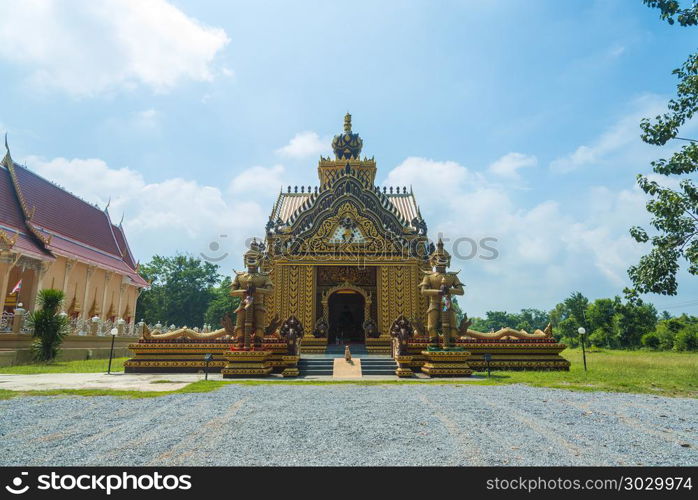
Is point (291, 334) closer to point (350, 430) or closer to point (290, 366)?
point (290, 366)

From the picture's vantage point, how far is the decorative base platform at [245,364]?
11.7 meters

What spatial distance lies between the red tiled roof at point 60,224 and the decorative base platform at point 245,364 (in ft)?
42.2

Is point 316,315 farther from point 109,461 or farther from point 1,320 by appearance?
point 109,461

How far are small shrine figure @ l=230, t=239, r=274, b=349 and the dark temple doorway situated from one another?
8.91 meters

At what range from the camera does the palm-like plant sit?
15539mm

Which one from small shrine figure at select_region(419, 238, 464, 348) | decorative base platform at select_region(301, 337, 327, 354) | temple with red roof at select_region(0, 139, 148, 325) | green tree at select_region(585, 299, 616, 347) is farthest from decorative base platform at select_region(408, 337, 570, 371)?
green tree at select_region(585, 299, 616, 347)

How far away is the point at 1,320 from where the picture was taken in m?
15.6

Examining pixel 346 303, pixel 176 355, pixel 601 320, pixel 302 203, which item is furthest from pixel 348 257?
pixel 601 320

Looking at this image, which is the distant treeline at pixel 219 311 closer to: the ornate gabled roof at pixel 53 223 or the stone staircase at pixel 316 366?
the ornate gabled roof at pixel 53 223

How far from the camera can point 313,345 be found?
686 inches

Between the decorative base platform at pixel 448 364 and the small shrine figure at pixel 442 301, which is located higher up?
the small shrine figure at pixel 442 301

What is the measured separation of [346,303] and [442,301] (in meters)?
9.17

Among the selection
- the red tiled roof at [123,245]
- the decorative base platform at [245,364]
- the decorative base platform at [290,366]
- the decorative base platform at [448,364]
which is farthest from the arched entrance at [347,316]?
the red tiled roof at [123,245]

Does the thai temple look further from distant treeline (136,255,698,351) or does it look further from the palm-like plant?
distant treeline (136,255,698,351)
